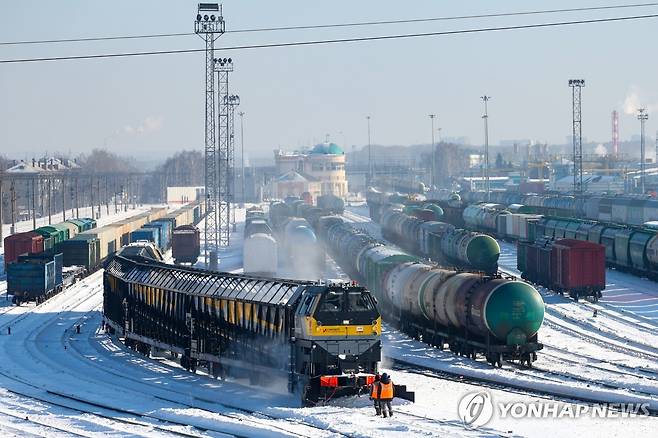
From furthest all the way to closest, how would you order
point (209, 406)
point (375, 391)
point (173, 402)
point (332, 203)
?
point (332, 203)
point (173, 402)
point (209, 406)
point (375, 391)

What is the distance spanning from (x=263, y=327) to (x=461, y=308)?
31.1 feet

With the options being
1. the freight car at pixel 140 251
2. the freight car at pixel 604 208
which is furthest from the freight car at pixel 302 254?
the freight car at pixel 604 208

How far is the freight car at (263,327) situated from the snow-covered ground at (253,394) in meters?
0.78

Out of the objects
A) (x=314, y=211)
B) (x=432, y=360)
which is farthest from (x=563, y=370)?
(x=314, y=211)

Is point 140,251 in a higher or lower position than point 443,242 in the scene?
higher

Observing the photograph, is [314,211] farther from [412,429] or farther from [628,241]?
[412,429]

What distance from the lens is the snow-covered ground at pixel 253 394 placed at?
1081 inches

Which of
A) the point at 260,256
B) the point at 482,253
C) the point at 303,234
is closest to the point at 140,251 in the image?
the point at 260,256

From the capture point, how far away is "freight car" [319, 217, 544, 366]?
38.3 metres

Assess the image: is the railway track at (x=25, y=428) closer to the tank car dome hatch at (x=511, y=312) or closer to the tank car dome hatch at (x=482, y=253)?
the tank car dome hatch at (x=511, y=312)

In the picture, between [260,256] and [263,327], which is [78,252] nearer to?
[260,256]

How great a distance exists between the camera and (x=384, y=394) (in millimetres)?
28203

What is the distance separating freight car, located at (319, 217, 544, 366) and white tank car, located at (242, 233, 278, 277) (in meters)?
17.1

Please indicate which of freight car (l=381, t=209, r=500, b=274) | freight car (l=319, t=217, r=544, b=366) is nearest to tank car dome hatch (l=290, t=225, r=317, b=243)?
freight car (l=381, t=209, r=500, b=274)
